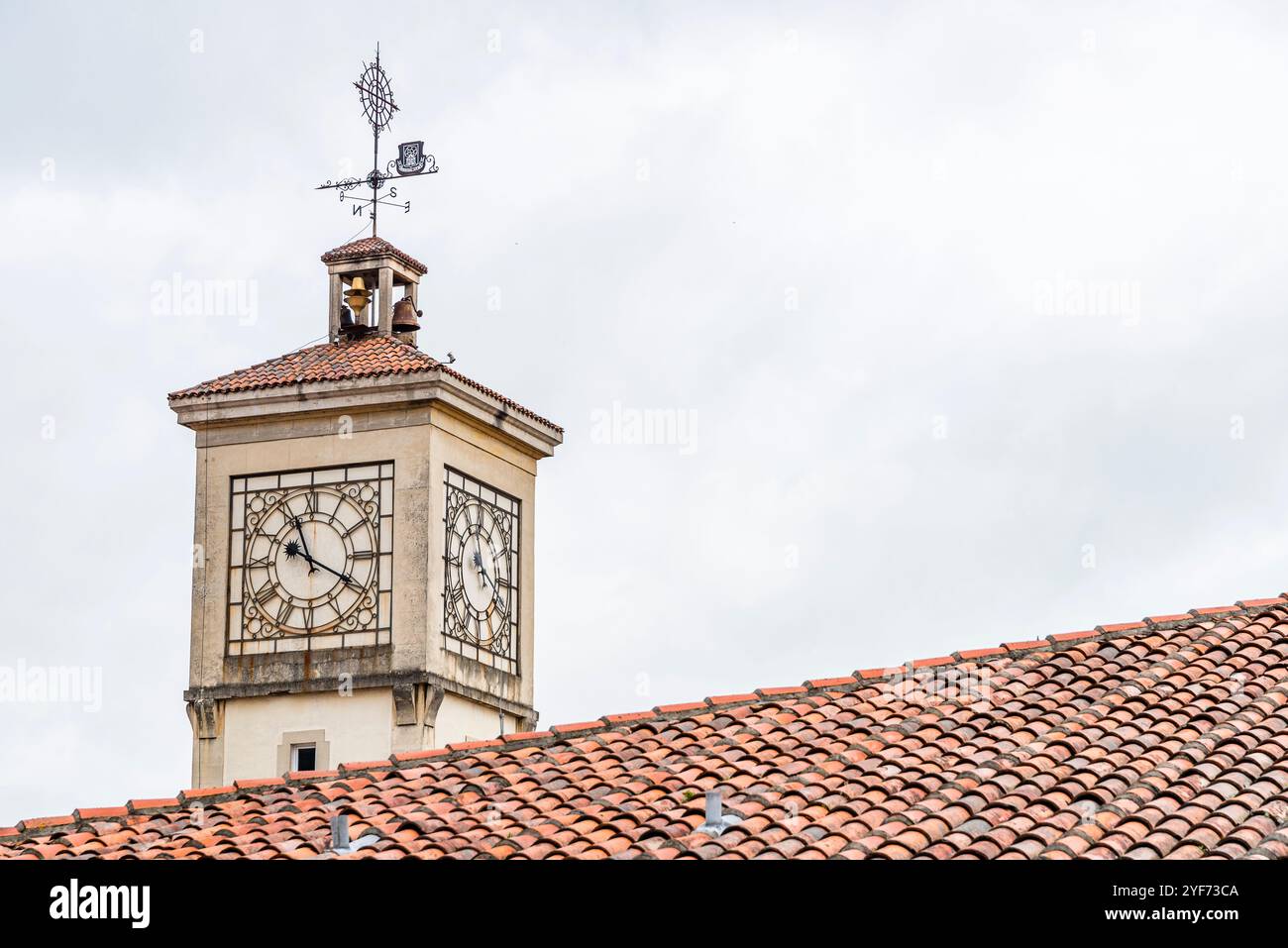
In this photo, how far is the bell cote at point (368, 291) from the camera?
25.2 meters

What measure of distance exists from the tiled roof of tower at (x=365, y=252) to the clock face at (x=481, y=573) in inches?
108

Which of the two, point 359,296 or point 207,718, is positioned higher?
point 359,296

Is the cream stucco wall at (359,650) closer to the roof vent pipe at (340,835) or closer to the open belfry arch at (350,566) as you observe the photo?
the open belfry arch at (350,566)

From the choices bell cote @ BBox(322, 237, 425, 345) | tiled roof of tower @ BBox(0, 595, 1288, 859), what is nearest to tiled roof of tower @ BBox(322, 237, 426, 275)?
bell cote @ BBox(322, 237, 425, 345)

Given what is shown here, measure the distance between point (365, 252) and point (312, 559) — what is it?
12.1 feet

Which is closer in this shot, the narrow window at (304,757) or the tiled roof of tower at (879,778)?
the tiled roof of tower at (879,778)

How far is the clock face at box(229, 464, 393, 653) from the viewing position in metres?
23.2

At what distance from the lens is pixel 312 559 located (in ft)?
77.3

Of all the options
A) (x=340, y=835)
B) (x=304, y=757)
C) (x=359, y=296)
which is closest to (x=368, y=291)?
(x=359, y=296)

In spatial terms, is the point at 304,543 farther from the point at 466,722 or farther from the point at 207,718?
the point at 466,722

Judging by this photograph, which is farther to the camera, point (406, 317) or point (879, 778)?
point (406, 317)

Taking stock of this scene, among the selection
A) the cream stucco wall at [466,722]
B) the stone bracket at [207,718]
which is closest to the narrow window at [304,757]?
the stone bracket at [207,718]

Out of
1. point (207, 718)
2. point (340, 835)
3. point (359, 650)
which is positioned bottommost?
point (340, 835)
